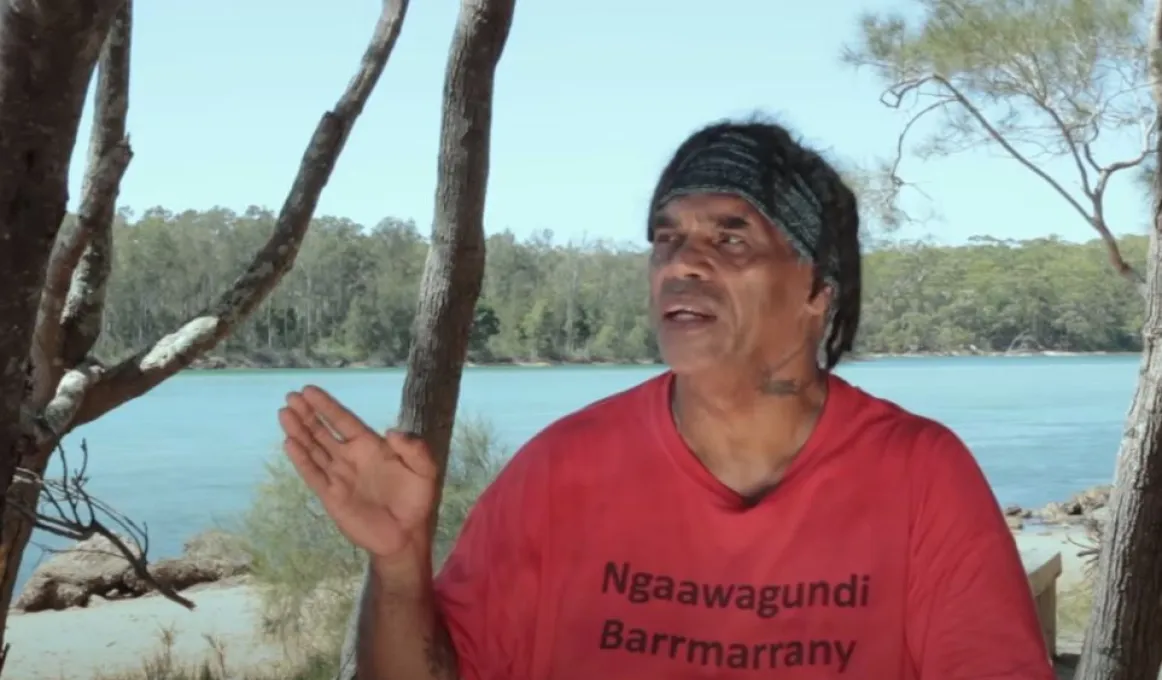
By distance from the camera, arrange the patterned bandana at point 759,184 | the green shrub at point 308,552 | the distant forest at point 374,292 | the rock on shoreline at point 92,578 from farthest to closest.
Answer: the rock on shoreline at point 92,578 < the green shrub at point 308,552 < the distant forest at point 374,292 < the patterned bandana at point 759,184

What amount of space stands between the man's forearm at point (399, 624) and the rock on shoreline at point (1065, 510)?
7.99 meters

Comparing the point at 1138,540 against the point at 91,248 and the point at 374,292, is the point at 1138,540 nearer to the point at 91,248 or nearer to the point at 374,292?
the point at 91,248

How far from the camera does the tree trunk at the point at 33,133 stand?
110 cm


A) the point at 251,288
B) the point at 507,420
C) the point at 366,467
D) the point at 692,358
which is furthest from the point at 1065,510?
the point at 366,467

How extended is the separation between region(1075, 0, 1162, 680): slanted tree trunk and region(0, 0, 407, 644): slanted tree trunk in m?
1.64

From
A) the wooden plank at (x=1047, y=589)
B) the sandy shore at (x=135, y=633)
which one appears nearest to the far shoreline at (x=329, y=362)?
the wooden plank at (x=1047, y=589)

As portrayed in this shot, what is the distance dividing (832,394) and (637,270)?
21cm

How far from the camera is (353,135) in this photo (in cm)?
279

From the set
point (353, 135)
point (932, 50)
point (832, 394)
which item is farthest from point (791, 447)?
point (932, 50)

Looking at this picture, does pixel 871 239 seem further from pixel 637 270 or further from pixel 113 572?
pixel 113 572

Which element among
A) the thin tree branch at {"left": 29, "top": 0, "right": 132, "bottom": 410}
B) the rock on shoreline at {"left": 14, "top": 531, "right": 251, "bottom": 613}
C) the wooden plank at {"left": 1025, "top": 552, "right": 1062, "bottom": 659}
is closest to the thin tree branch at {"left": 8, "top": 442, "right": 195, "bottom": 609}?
the thin tree branch at {"left": 29, "top": 0, "right": 132, "bottom": 410}

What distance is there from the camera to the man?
91 centimetres

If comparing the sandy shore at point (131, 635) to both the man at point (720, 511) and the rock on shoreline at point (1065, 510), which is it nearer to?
the man at point (720, 511)

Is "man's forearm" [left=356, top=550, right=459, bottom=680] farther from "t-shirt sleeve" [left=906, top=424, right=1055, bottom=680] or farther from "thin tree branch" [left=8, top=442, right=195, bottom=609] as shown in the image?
"thin tree branch" [left=8, top=442, right=195, bottom=609]
